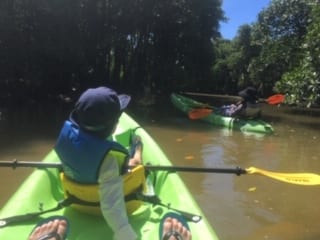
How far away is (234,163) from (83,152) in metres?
5.96

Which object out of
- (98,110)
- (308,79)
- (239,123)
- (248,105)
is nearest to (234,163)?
(308,79)

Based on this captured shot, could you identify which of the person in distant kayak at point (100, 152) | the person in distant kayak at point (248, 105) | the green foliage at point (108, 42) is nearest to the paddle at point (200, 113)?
the person in distant kayak at point (248, 105)

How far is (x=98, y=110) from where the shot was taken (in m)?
3.11

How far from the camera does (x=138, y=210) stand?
3.91 metres

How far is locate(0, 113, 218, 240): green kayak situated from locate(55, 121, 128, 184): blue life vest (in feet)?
1.40

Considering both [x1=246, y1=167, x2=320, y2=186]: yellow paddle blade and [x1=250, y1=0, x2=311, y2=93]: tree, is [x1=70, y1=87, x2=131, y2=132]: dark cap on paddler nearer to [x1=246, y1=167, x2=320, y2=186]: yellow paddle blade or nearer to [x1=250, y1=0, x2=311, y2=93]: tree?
[x1=246, y1=167, x2=320, y2=186]: yellow paddle blade

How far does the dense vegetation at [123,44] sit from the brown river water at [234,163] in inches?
113

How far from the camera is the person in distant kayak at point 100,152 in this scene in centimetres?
313

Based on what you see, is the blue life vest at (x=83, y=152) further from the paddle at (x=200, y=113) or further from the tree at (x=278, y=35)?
the tree at (x=278, y=35)

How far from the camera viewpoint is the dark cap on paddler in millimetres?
3111

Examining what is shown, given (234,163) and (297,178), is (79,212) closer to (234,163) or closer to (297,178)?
(297,178)

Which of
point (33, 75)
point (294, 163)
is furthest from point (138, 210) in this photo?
point (33, 75)

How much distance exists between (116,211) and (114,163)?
316 millimetres

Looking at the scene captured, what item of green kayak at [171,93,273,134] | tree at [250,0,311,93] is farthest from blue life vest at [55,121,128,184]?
tree at [250,0,311,93]
